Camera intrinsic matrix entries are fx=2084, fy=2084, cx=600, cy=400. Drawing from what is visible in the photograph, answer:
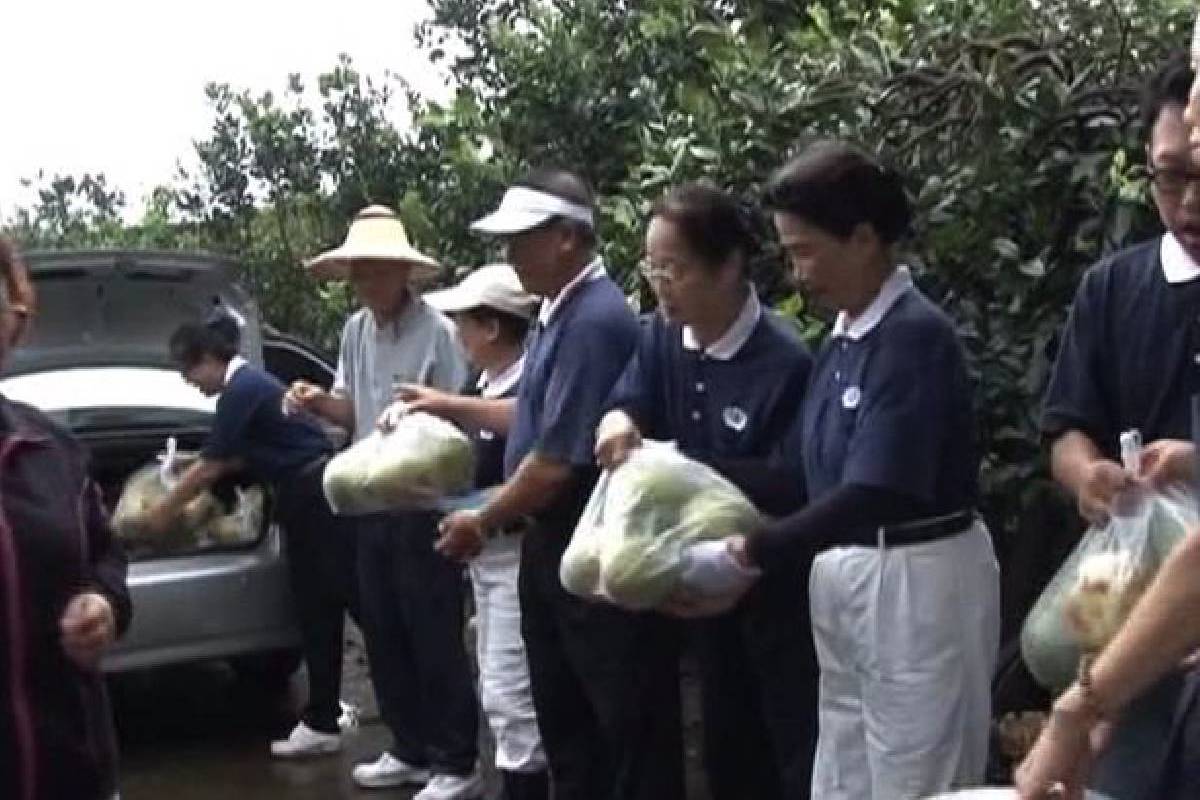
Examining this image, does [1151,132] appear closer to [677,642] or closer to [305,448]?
[677,642]

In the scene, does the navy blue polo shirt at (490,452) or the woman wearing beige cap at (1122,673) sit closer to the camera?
the woman wearing beige cap at (1122,673)

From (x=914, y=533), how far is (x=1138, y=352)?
23.7 inches

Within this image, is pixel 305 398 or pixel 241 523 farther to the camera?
pixel 241 523

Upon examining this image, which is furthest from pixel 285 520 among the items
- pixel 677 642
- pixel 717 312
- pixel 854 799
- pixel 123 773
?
pixel 854 799

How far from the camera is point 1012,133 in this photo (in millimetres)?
4801

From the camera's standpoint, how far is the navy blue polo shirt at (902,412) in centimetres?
392

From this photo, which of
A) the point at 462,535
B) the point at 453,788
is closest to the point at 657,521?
the point at 462,535

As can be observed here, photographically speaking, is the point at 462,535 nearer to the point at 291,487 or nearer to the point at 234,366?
the point at 291,487

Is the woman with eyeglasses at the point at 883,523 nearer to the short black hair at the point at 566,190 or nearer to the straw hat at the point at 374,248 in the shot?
the short black hair at the point at 566,190

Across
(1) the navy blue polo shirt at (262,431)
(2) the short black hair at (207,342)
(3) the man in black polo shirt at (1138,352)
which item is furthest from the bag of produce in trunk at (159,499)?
(3) the man in black polo shirt at (1138,352)

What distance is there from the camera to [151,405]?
25.8 feet

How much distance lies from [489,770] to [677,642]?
205cm

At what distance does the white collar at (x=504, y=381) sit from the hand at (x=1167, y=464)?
8.99ft

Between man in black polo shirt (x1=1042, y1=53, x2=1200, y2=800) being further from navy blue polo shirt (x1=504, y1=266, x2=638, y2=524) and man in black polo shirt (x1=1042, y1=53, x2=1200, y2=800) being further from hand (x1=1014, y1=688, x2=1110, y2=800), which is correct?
navy blue polo shirt (x1=504, y1=266, x2=638, y2=524)
